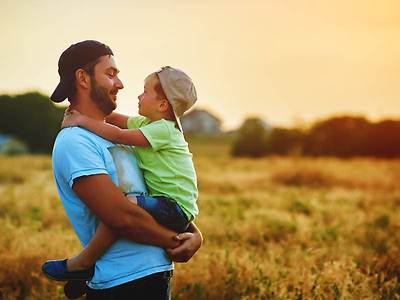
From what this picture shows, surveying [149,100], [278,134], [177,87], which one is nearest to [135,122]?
[149,100]

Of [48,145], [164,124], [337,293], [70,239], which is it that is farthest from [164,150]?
[48,145]

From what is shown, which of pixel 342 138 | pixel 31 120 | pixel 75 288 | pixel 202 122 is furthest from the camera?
pixel 202 122

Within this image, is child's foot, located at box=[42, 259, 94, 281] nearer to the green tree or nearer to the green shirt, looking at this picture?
the green shirt

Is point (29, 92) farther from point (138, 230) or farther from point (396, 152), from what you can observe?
point (138, 230)

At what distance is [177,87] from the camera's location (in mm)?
3055

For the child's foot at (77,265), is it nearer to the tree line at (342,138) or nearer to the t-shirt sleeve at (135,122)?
the t-shirt sleeve at (135,122)

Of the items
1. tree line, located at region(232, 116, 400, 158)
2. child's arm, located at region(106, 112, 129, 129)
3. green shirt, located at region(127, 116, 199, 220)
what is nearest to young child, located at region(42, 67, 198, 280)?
green shirt, located at region(127, 116, 199, 220)

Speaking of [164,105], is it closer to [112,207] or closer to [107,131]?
[107,131]

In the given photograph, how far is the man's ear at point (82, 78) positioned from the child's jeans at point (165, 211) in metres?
0.59

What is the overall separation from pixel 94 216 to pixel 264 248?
15.9ft

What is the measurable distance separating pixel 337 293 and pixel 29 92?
152 feet

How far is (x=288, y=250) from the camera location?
23.0 ft

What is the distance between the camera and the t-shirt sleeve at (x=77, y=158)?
259 centimetres

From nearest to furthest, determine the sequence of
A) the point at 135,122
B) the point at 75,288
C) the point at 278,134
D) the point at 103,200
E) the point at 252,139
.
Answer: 1. the point at 103,200
2. the point at 75,288
3. the point at 135,122
4. the point at 278,134
5. the point at 252,139
